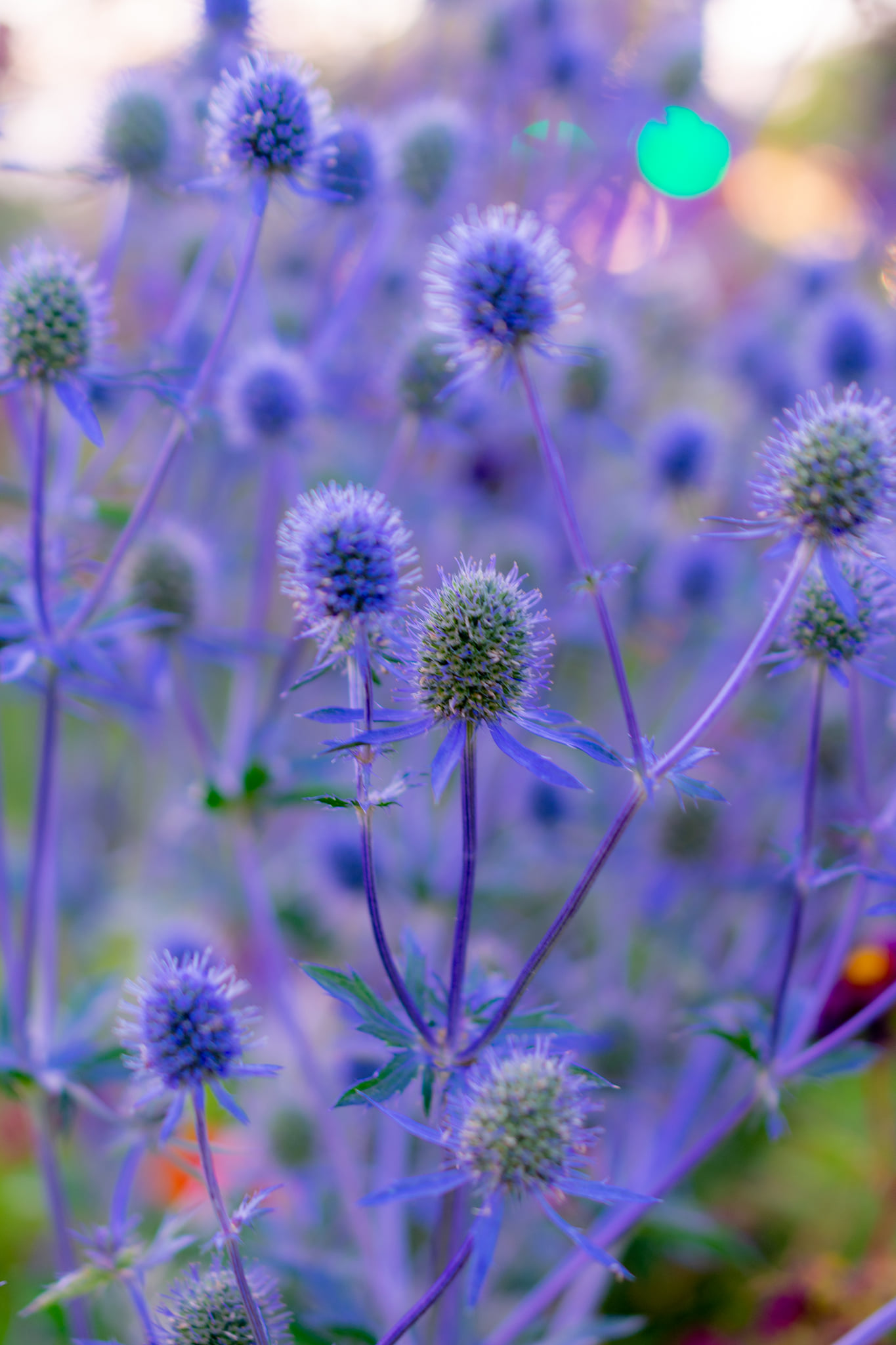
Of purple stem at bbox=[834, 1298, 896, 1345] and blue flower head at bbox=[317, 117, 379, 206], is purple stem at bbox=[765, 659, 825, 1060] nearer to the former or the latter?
purple stem at bbox=[834, 1298, 896, 1345]

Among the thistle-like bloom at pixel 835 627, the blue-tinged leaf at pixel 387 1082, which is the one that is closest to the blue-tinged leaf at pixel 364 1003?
the blue-tinged leaf at pixel 387 1082

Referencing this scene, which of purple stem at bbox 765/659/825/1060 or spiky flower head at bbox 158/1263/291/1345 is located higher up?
purple stem at bbox 765/659/825/1060

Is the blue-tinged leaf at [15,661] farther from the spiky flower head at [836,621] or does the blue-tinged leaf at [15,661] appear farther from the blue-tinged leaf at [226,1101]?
the spiky flower head at [836,621]

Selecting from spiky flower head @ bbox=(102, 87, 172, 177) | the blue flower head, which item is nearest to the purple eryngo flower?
the blue flower head

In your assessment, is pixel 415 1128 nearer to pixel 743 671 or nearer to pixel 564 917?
pixel 564 917

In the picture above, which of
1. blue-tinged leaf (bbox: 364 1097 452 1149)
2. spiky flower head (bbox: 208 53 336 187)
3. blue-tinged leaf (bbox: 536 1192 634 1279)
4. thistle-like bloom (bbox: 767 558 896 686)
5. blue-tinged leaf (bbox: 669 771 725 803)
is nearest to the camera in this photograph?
blue-tinged leaf (bbox: 536 1192 634 1279)

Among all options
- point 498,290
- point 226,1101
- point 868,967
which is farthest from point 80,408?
point 868,967

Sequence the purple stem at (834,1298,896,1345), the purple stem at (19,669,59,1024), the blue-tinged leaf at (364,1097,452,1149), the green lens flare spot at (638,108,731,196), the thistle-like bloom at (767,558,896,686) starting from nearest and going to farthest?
the blue-tinged leaf at (364,1097,452,1149), the purple stem at (834,1298,896,1345), the thistle-like bloom at (767,558,896,686), the purple stem at (19,669,59,1024), the green lens flare spot at (638,108,731,196)

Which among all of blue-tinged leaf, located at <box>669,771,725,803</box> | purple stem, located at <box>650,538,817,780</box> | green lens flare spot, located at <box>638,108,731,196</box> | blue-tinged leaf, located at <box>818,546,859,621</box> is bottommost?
blue-tinged leaf, located at <box>669,771,725,803</box>
